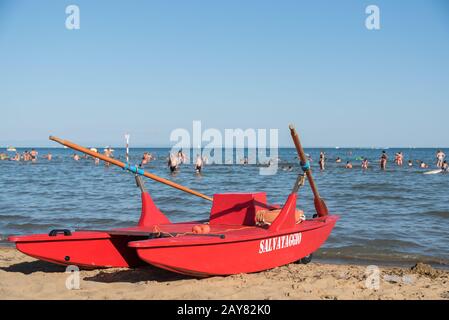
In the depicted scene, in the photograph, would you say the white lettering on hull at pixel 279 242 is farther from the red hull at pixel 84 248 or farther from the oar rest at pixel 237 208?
the red hull at pixel 84 248

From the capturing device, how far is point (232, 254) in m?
6.51

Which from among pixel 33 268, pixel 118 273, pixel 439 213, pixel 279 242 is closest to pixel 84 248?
pixel 118 273

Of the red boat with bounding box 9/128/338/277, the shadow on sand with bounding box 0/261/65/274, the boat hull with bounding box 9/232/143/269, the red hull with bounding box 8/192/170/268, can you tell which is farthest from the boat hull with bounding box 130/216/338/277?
the shadow on sand with bounding box 0/261/65/274

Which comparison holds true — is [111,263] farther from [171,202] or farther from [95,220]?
[171,202]

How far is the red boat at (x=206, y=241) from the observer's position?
19.8ft

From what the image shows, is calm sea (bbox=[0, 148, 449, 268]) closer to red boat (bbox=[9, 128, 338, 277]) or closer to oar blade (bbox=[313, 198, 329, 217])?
oar blade (bbox=[313, 198, 329, 217])

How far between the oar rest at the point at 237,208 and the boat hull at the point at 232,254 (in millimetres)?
700

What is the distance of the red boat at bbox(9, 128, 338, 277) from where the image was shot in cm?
603

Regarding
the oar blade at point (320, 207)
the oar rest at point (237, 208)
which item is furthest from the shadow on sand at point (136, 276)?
the oar blade at point (320, 207)

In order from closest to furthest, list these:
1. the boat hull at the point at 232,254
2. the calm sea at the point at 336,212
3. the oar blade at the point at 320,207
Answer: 1. the boat hull at the point at 232,254
2. the oar blade at the point at 320,207
3. the calm sea at the point at 336,212

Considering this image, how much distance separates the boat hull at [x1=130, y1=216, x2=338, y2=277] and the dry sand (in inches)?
5.9

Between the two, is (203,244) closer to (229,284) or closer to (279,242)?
(229,284)

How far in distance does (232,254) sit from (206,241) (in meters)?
0.56
